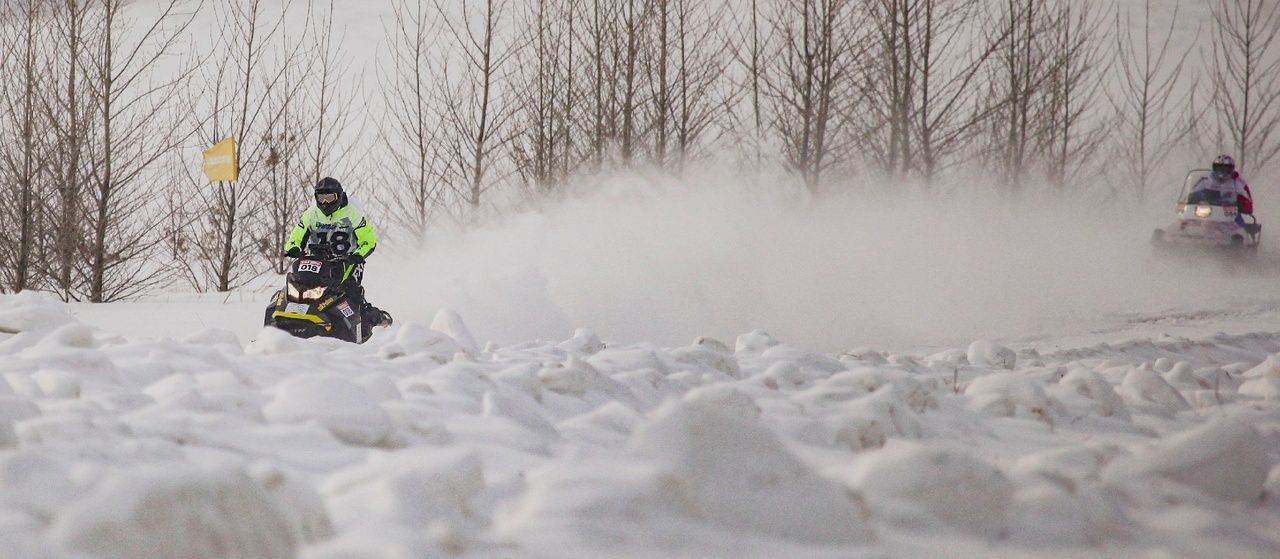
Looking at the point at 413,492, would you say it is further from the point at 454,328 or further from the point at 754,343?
the point at 754,343

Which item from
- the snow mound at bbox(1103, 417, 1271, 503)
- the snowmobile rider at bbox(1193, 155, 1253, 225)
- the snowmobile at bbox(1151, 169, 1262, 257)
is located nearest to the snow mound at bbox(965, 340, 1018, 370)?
the snow mound at bbox(1103, 417, 1271, 503)

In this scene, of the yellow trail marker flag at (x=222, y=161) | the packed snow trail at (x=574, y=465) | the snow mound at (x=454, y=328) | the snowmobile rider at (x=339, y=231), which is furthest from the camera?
the yellow trail marker flag at (x=222, y=161)

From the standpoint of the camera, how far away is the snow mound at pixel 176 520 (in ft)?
9.52

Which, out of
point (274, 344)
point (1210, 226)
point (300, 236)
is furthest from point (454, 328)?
point (1210, 226)

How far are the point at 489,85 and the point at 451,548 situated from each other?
56.0 feet

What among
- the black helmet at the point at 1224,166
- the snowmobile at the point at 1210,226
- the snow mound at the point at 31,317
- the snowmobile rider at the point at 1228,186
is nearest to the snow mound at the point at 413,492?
the snow mound at the point at 31,317

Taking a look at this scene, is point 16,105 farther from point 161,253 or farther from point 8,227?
point 161,253

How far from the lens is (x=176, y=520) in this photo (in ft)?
9.82

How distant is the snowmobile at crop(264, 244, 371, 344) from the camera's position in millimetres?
9320

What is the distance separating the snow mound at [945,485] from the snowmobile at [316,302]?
657cm

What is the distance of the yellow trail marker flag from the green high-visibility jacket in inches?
229

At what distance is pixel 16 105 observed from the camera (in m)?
17.5

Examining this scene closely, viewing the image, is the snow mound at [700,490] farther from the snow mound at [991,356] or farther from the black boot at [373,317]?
the black boot at [373,317]

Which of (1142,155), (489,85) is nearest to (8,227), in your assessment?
(489,85)
